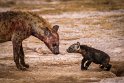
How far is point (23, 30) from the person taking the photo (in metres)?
13.2

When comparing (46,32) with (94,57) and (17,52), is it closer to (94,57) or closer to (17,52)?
(17,52)

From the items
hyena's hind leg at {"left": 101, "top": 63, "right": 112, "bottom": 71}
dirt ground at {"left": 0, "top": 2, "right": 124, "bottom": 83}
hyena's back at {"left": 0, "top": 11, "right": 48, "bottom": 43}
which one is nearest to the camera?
dirt ground at {"left": 0, "top": 2, "right": 124, "bottom": 83}

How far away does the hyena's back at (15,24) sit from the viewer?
1320 cm

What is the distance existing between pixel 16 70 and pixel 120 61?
12.0 ft

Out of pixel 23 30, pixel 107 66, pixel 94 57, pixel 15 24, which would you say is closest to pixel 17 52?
pixel 23 30

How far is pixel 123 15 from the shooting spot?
30453mm

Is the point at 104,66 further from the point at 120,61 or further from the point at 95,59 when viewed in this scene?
the point at 120,61

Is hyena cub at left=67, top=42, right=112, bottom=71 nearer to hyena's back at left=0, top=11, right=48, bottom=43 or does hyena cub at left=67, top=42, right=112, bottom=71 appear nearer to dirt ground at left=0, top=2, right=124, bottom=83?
dirt ground at left=0, top=2, right=124, bottom=83

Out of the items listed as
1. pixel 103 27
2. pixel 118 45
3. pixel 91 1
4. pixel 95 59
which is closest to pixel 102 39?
pixel 118 45

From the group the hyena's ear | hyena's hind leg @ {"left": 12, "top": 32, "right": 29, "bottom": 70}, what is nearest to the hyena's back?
hyena's hind leg @ {"left": 12, "top": 32, "right": 29, "bottom": 70}

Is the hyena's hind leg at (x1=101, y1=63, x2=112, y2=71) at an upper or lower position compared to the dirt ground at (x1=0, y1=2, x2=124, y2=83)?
upper

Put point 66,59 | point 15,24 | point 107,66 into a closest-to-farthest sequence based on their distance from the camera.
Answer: point 107,66 → point 15,24 → point 66,59

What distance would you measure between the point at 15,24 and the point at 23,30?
32 cm

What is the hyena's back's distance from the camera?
13.2m
